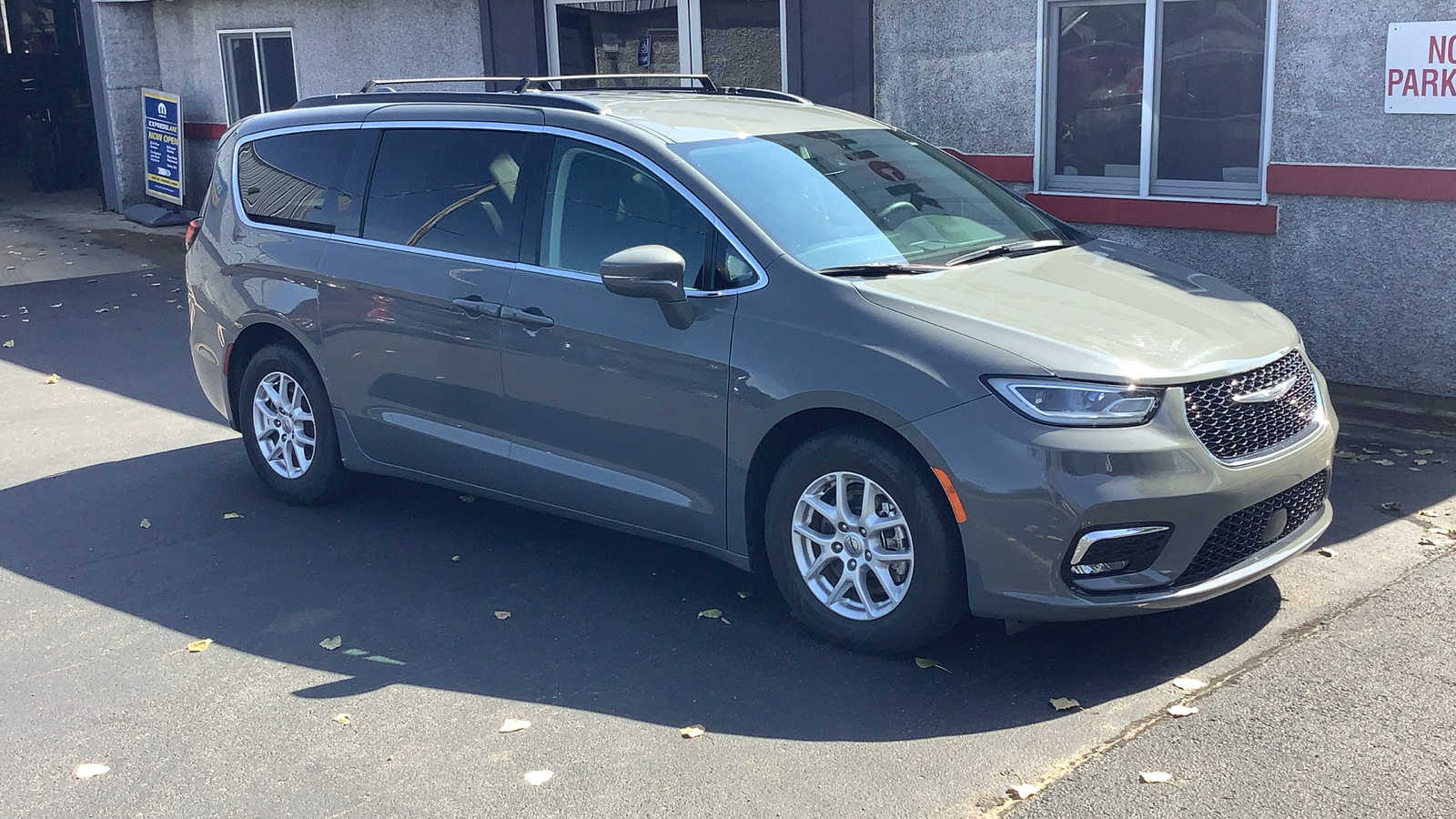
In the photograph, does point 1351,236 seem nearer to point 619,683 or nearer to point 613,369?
point 613,369

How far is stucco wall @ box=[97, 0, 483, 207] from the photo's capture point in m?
13.6

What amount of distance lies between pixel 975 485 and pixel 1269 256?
472 centimetres

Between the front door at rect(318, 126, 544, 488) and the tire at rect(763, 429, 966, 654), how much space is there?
4.61 ft

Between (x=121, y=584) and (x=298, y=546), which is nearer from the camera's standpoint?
(x=121, y=584)

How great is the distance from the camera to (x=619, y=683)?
14.9ft

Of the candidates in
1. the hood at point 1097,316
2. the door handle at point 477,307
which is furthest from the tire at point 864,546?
the door handle at point 477,307

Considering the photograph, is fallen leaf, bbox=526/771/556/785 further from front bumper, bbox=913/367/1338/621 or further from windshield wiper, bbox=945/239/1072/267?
windshield wiper, bbox=945/239/1072/267

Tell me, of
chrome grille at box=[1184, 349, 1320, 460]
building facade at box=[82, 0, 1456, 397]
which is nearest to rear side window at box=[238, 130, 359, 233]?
chrome grille at box=[1184, 349, 1320, 460]

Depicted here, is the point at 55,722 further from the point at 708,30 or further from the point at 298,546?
the point at 708,30

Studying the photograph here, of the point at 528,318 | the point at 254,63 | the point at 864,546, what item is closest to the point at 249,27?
the point at 254,63

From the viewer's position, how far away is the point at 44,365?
388 inches

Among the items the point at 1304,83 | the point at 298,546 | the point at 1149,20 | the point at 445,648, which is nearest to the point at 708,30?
the point at 1149,20

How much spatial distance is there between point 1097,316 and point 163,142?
1517 centimetres

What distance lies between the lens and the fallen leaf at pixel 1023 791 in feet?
12.2
